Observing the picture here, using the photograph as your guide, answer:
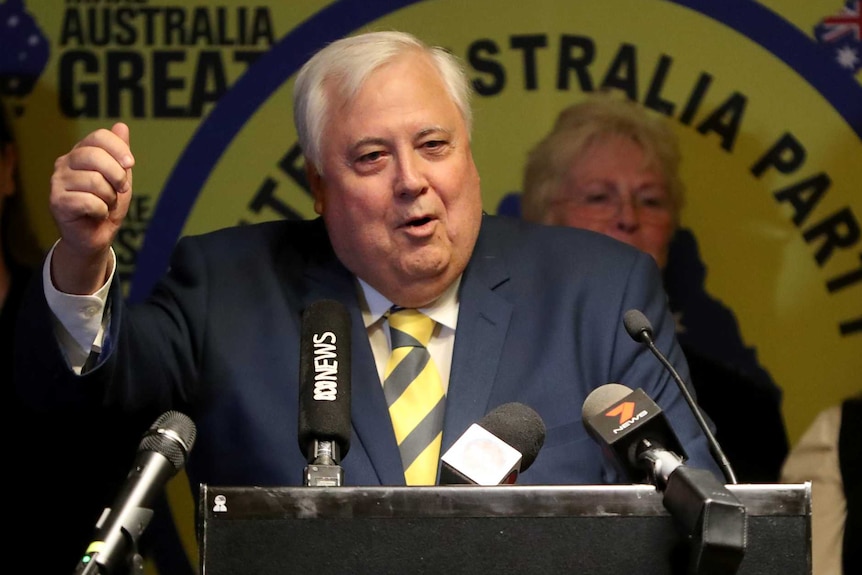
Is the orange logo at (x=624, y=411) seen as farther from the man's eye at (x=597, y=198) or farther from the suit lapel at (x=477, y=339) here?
the man's eye at (x=597, y=198)

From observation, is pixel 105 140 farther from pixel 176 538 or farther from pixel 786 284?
pixel 786 284

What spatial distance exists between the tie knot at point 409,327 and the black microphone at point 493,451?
775 millimetres

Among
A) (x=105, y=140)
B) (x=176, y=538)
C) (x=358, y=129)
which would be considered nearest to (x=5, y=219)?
(x=176, y=538)

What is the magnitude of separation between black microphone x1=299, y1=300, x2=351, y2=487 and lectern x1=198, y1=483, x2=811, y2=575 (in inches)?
2.7

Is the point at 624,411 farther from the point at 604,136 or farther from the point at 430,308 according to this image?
the point at 604,136

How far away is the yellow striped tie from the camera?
2408 millimetres

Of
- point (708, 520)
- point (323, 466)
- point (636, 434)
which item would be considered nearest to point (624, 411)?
point (636, 434)

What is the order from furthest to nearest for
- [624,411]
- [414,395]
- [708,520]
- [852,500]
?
[852,500] < [414,395] < [624,411] < [708,520]

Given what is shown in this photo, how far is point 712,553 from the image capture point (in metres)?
1.45

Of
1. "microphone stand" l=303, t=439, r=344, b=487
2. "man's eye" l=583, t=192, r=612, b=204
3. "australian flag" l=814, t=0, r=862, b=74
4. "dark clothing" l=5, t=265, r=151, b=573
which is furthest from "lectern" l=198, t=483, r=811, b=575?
"australian flag" l=814, t=0, r=862, b=74

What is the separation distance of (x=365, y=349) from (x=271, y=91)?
1.29 metres

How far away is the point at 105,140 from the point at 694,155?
2.04 m

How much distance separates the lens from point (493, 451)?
1722 millimetres

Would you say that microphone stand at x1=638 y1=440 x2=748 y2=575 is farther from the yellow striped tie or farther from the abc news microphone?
the yellow striped tie
